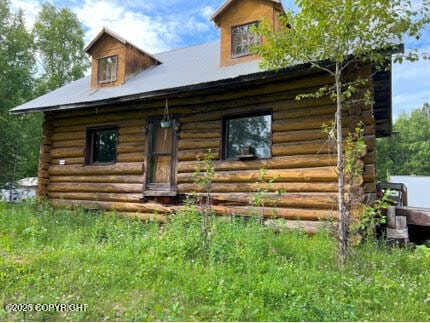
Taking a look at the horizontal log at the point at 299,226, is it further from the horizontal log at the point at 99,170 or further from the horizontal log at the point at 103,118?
the horizontal log at the point at 103,118

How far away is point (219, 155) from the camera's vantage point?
27.5 feet

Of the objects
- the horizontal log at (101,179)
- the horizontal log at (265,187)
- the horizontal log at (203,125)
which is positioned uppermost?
the horizontal log at (203,125)

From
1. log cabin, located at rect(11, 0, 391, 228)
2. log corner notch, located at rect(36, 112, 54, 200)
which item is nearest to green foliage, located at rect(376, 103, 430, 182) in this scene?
log cabin, located at rect(11, 0, 391, 228)

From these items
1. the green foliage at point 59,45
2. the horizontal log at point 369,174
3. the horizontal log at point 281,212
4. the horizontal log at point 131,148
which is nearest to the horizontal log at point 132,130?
the horizontal log at point 131,148

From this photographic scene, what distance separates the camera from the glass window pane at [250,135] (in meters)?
8.02

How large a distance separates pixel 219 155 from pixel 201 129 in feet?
2.79

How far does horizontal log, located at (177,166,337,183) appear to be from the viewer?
6.95 meters

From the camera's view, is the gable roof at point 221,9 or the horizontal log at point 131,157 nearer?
the gable roof at point 221,9

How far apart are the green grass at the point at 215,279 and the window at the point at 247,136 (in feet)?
8.31

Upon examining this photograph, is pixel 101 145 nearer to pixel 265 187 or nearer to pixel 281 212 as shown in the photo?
pixel 265 187

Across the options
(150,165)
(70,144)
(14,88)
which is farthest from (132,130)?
(14,88)

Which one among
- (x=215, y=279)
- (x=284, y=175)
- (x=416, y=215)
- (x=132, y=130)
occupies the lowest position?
(x=215, y=279)

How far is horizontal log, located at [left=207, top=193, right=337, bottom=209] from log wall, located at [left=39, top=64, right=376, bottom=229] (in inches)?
0.8

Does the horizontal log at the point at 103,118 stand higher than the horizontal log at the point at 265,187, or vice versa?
the horizontal log at the point at 103,118
